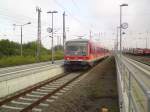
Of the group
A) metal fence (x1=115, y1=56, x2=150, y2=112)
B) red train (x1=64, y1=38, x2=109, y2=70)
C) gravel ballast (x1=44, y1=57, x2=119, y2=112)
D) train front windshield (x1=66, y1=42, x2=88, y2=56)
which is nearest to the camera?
metal fence (x1=115, y1=56, x2=150, y2=112)

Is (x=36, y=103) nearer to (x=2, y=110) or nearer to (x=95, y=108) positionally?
(x=2, y=110)

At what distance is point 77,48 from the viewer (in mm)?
29234

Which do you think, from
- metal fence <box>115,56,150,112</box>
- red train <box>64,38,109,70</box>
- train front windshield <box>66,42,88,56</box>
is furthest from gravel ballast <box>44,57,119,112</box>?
train front windshield <box>66,42,88,56</box>

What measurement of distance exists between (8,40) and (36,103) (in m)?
69.9

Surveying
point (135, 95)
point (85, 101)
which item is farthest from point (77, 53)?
point (135, 95)

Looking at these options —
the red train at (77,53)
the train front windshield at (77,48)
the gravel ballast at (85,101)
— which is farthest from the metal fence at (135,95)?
the train front windshield at (77,48)

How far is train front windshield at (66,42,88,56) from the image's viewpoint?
29.0 metres

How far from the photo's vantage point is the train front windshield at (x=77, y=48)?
2905cm

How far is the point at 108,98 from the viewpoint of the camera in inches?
541

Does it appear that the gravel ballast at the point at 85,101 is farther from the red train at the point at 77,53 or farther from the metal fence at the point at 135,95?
the red train at the point at 77,53

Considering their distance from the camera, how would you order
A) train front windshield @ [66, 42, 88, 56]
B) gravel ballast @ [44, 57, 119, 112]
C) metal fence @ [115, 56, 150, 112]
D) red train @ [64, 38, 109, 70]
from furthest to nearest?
train front windshield @ [66, 42, 88, 56] → red train @ [64, 38, 109, 70] → gravel ballast @ [44, 57, 119, 112] → metal fence @ [115, 56, 150, 112]

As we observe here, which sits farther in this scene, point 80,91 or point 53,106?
point 80,91

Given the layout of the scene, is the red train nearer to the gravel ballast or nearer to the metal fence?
the gravel ballast

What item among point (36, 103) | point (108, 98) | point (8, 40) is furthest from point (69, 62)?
point (8, 40)
